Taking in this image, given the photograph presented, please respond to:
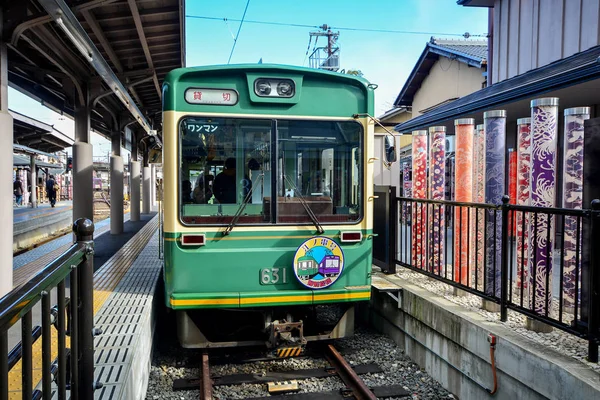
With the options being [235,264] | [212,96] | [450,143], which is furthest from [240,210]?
[450,143]

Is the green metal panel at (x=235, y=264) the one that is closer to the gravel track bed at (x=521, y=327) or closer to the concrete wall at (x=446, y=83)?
the gravel track bed at (x=521, y=327)

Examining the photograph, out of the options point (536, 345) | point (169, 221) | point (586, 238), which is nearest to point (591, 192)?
point (586, 238)

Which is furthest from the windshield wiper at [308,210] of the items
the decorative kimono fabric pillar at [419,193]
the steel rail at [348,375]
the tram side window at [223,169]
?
the decorative kimono fabric pillar at [419,193]

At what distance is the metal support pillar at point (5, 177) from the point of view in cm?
522

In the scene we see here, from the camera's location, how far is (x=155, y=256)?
8.27 m

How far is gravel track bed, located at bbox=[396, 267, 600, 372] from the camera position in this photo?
3.53 m

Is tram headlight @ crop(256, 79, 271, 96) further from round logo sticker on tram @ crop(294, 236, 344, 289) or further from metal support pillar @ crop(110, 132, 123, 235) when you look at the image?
metal support pillar @ crop(110, 132, 123, 235)

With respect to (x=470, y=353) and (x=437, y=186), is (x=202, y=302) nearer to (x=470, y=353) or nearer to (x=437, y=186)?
(x=470, y=353)

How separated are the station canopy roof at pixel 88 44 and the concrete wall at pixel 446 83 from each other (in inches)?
344

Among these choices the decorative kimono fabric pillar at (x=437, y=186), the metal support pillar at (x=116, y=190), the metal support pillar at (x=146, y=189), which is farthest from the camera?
the metal support pillar at (x=146, y=189)

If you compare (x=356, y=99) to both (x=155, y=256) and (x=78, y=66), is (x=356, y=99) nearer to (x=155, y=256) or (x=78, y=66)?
(x=155, y=256)

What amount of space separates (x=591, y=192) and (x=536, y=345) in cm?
130

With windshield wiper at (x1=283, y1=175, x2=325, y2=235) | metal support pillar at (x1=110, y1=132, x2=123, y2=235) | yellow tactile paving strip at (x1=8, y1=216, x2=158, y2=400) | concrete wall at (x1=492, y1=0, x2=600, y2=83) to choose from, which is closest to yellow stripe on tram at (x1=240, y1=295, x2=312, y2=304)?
windshield wiper at (x1=283, y1=175, x2=325, y2=235)

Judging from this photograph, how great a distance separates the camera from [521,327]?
13.6 ft
